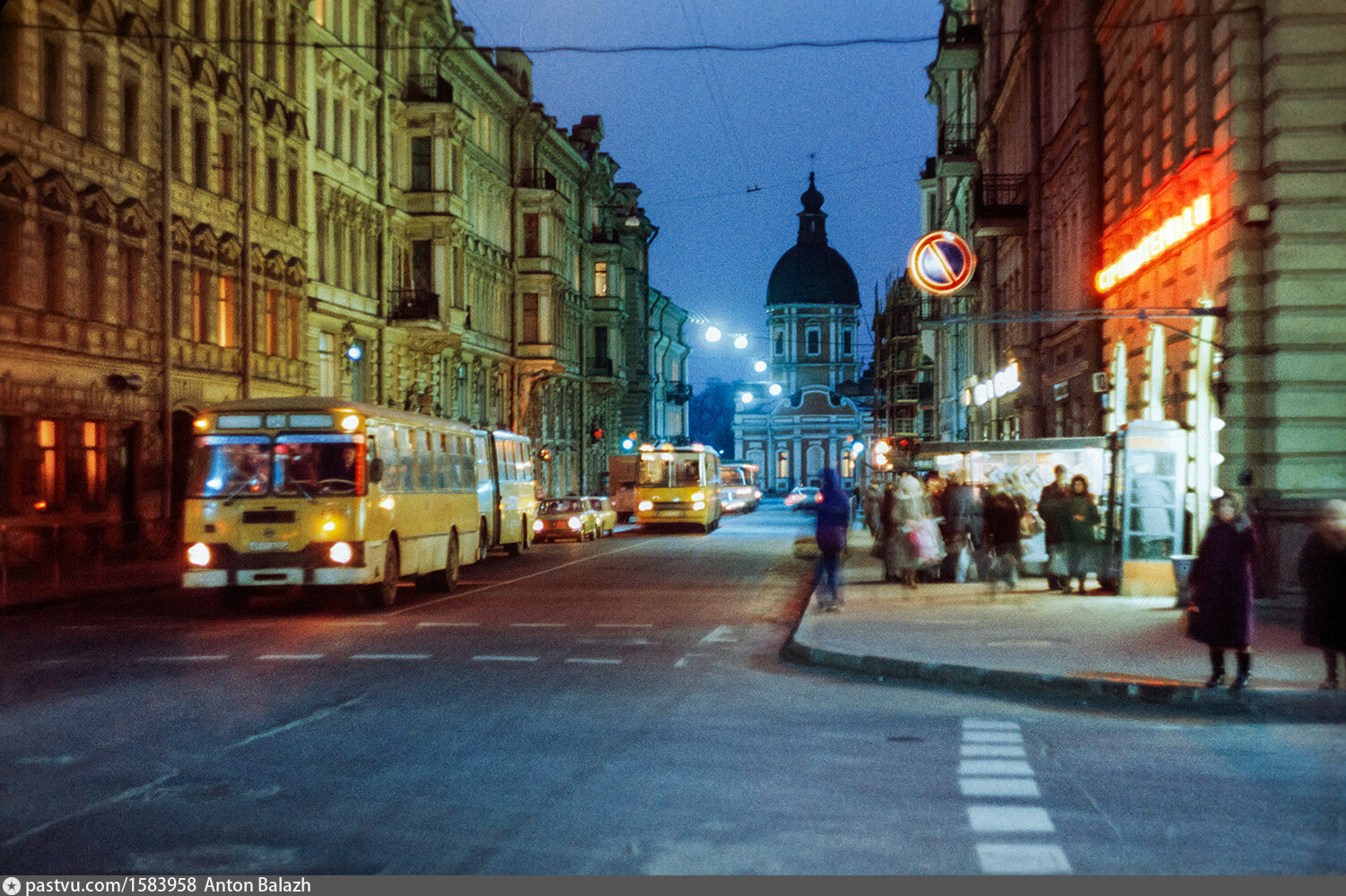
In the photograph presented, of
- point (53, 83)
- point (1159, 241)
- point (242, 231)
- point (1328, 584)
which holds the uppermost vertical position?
point (53, 83)

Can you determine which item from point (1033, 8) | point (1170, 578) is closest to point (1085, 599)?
point (1170, 578)

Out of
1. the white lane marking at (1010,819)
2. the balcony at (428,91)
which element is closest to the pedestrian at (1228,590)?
the white lane marking at (1010,819)

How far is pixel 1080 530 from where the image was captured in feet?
74.5

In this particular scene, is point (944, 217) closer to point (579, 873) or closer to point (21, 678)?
point (21, 678)

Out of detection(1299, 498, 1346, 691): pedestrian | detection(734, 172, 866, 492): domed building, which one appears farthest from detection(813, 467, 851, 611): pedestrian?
detection(734, 172, 866, 492): domed building

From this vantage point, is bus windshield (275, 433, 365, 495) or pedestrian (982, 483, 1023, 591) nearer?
bus windshield (275, 433, 365, 495)

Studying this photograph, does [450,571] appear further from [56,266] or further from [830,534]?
[56,266]

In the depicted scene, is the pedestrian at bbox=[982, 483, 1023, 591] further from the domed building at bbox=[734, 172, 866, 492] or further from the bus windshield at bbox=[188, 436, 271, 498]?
the domed building at bbox=[734, 172, 866, 492]

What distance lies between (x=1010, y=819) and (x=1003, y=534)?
16208 millimetres

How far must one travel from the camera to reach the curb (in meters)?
12.1

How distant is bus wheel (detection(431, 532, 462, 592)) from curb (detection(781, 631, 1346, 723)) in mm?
12249

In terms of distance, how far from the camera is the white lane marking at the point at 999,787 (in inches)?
341

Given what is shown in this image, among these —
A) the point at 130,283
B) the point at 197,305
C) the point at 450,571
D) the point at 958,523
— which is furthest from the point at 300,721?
the point at 197,305

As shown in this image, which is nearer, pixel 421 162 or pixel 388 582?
pixel 388 582
